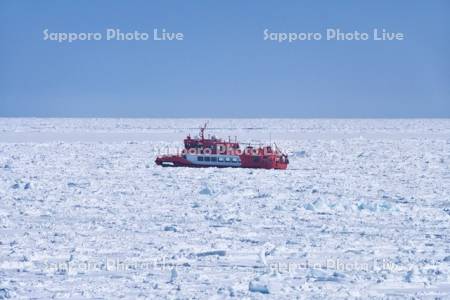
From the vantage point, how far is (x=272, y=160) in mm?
19203

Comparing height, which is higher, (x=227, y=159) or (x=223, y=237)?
(x=227, y=159)

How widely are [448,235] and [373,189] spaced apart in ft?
16.6

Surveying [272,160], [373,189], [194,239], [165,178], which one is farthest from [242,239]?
[272,160]

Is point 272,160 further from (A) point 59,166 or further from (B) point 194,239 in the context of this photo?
(B) point 194,239

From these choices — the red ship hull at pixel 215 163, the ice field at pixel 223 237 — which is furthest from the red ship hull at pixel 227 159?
the ice field at pixel 223 237

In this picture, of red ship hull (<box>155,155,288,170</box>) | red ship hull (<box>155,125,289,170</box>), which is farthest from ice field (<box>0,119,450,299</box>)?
red ship hull (<box>155,155,288,170</box>)

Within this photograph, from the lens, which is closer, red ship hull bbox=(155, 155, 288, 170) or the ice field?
the ice field

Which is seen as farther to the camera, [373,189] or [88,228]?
[373,189]

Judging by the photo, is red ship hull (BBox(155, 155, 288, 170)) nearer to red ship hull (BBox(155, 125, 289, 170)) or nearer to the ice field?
red ship hull (BBox(155, 125, 289, 170))

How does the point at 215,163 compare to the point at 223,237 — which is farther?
the point at 215,163

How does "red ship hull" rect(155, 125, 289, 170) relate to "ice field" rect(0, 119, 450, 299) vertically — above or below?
above

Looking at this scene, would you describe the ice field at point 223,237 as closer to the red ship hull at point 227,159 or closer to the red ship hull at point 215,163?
the red ship hull at point 227,159

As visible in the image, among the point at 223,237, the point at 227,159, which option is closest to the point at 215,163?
the point at 227,159

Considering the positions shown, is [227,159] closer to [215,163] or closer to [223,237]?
[215,163]
